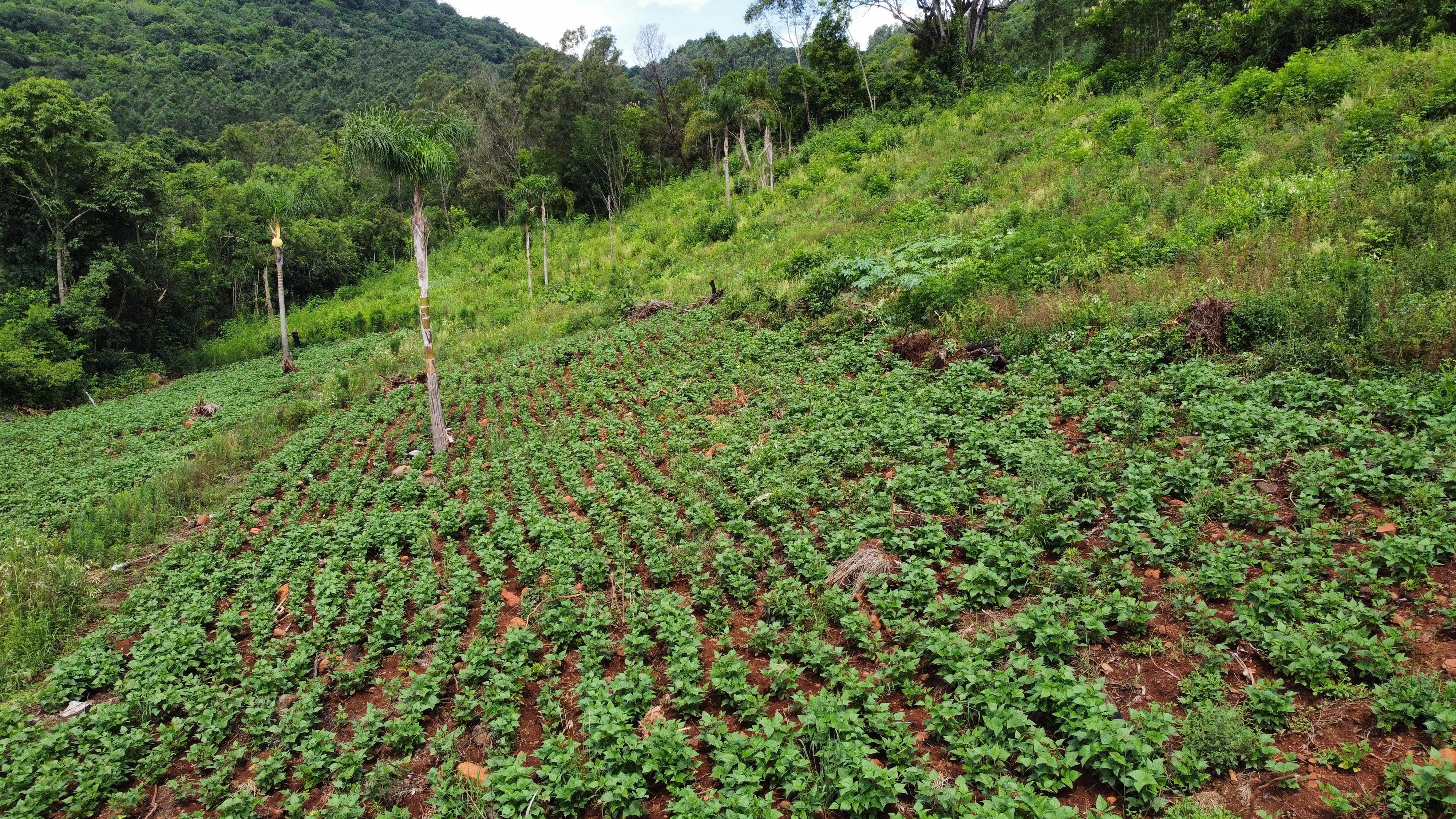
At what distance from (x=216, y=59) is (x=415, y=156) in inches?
3649

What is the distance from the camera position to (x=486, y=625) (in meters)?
5.73

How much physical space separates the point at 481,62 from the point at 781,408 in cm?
8754

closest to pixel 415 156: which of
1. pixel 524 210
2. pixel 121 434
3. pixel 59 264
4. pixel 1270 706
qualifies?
pixel 121 434

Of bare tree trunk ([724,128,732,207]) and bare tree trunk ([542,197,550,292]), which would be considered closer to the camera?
bare tree trunk ([542,197,550,292])

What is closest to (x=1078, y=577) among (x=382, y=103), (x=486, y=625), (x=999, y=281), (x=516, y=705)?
(x=516, y=705)

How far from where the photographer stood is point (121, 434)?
1659cm

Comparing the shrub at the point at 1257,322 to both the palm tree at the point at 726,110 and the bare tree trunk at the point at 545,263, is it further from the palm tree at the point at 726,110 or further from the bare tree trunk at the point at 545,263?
the bare tree trunk at the point at 545,263

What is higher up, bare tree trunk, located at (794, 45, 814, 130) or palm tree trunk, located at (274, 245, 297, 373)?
bare tree trunk, located at (794, 45, 814, 130)

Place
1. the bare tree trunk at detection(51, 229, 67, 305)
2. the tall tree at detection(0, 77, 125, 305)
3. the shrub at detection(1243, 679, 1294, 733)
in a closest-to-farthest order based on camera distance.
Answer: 1. the shrub at detection(1243, 679, 1294, 733)
2. the tall tree at detection(0, 77, 125, 305)
3. the bare tree trunk at detection(51, 229, 67, 305)

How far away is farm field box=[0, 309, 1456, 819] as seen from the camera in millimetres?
3484

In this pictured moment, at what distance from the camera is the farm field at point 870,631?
348cm

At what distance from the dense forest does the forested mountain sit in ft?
2.22

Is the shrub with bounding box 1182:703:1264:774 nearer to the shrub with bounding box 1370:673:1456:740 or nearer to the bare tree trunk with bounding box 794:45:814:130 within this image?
the shrub with bounding box 1370:673:1456:740

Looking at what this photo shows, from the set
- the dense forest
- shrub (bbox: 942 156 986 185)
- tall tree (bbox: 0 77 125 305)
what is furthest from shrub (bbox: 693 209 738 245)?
tall tree (bbox: 0 77 125 305)
